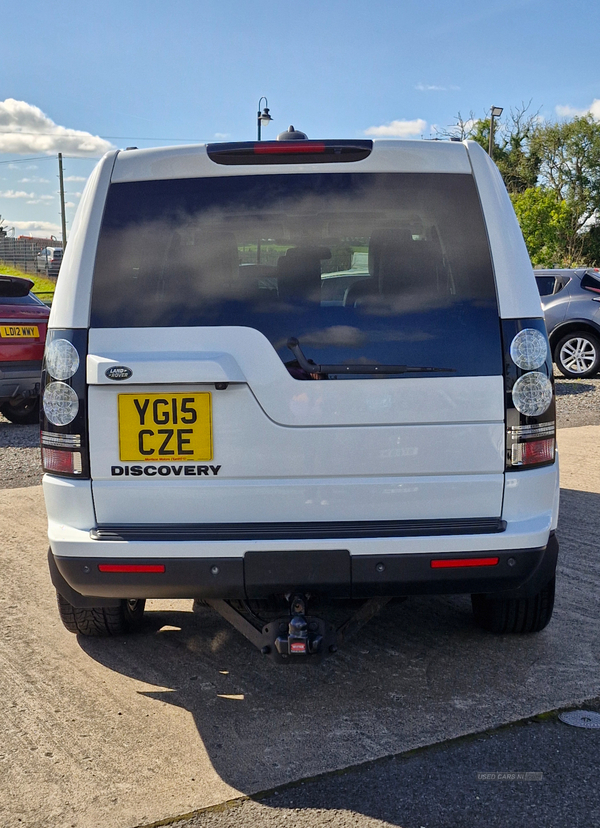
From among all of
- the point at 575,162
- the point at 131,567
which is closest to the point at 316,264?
the point at 131,567

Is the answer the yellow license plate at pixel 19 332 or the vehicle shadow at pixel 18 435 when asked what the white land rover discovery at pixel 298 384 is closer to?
the vehicle shadow at pixel 18 435

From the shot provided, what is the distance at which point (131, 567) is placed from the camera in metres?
2.93

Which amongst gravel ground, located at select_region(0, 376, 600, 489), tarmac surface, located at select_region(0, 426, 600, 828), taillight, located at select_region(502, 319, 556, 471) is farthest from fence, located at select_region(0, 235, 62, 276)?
taillight, located at select_region(502, 319, 556, 471)

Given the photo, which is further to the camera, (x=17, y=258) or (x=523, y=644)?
(x=17, y=258)

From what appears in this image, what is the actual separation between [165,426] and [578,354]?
40.2 ft

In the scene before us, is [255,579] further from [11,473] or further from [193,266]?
[11,473]

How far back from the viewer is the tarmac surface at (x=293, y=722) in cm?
265

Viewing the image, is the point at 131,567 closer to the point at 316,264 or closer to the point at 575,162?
the point at 316,264

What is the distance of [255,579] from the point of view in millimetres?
2895

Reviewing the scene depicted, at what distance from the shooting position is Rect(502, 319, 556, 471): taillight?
9.50 feet

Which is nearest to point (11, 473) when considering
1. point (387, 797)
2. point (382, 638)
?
point (382, 638)

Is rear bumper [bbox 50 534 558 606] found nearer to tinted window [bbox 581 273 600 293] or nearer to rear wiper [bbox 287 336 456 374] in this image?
rear wiper [bbox 287 336 456 374]

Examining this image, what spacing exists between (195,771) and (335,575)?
79 centimetres

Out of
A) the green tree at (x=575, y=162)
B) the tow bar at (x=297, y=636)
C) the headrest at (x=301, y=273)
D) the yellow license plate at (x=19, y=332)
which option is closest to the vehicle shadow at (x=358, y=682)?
the tow bar at (x=297, y=636)
